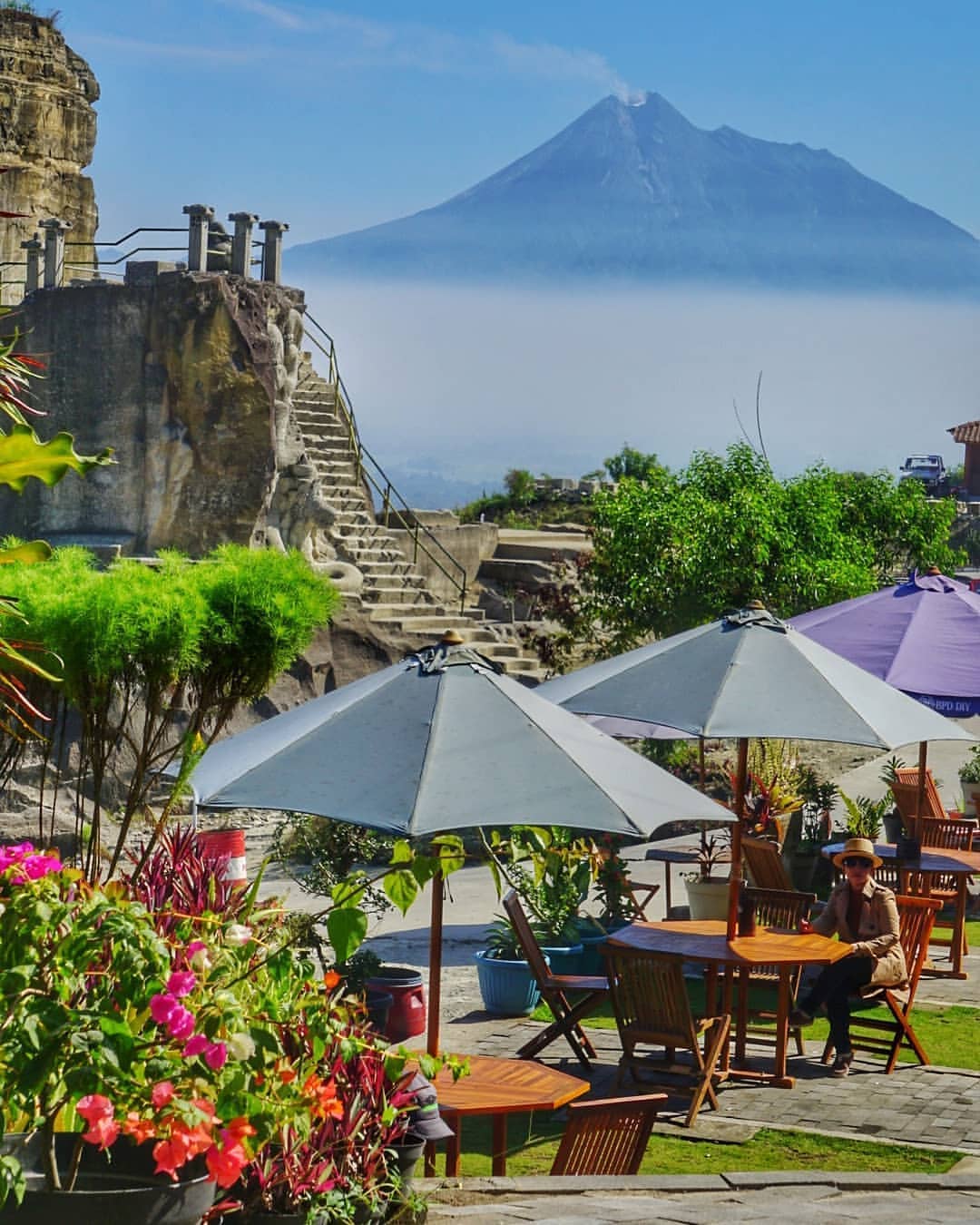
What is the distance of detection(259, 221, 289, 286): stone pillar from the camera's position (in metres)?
28.1

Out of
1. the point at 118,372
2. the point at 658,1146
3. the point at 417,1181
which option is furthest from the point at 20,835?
the point at 417,1181

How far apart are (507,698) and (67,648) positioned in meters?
5.12

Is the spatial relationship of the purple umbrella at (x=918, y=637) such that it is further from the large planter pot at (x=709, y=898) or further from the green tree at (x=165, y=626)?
the green tree at (x=165, y=626)

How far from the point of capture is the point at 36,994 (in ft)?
12.5

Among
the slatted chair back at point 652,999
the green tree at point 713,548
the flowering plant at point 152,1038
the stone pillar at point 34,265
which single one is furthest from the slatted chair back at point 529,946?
the stone pillar at point 34,265

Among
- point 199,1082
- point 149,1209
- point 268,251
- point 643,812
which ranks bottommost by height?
point 149,1209

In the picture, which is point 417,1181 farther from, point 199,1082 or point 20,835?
point 20,835

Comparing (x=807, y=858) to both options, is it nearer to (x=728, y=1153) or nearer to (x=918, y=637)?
(x=918, y=637)

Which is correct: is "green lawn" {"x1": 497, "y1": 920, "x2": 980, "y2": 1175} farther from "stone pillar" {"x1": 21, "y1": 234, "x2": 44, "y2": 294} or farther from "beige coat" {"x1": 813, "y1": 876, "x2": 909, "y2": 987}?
"stone pillar" {"x1": 21, "y1": 234, "x2": 44, "y2": 294}

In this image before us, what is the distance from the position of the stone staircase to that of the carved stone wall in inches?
70.5

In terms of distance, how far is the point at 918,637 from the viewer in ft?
40.6

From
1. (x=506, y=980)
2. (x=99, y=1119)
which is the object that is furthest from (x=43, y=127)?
(x=99, y=1119)

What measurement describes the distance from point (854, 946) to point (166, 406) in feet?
62.9

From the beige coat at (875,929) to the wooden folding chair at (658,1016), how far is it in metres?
1.10
